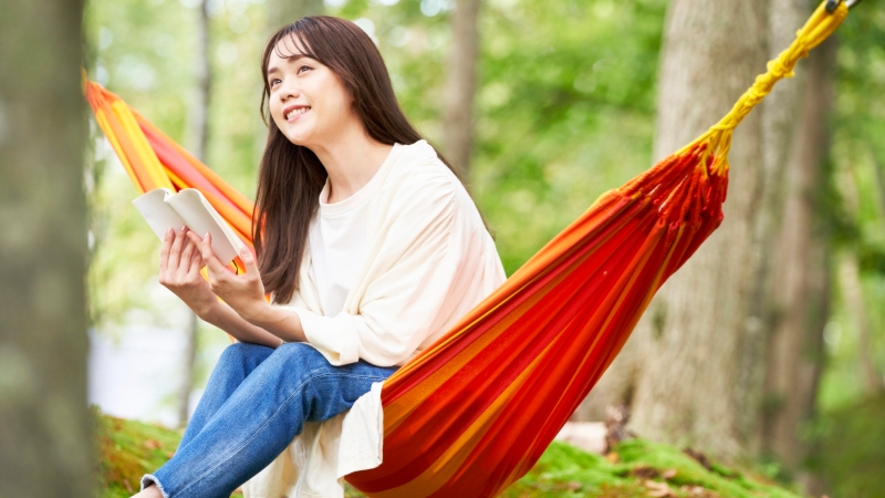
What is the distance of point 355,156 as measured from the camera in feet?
7.55

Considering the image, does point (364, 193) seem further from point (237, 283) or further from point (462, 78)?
point (462, 78)

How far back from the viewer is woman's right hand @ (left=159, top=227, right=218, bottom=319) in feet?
6.44

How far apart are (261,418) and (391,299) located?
1.18ft

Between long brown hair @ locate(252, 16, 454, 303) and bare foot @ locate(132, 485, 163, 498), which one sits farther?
long brown hair @ locate(252, 16, 454, 303)

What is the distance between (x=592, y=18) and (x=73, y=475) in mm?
9047

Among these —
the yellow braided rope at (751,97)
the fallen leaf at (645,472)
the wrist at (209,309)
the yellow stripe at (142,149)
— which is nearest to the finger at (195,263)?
the wrist at (209,309)

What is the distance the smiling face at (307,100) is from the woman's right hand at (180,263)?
15.9 inches

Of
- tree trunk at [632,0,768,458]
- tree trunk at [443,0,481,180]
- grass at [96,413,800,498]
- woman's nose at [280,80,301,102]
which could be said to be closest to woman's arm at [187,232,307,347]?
woman's nose at [280,80,301,102]

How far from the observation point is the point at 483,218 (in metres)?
2.37

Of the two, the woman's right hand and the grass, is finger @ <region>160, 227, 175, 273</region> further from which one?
the grass

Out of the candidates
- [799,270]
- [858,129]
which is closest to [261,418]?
[799,270]

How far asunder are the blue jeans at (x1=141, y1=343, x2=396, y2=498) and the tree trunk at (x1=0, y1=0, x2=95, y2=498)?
38.1 inches

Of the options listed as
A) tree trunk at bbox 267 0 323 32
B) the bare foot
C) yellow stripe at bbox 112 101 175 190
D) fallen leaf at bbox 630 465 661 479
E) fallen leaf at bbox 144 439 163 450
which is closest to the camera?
the bare foot

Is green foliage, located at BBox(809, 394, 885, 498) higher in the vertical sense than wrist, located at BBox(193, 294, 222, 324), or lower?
lower
